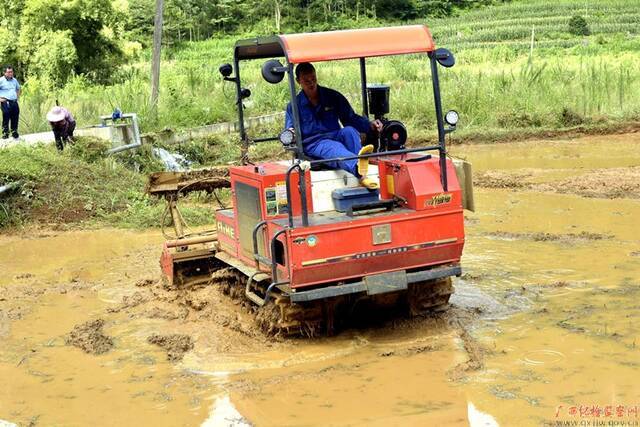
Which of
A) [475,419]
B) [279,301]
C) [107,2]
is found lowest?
[475,419]

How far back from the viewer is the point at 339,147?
23.6ft

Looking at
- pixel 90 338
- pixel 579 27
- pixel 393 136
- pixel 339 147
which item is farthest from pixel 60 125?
pixel 579 27

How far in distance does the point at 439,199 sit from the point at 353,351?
136 cm

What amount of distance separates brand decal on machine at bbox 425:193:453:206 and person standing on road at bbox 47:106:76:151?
9.42 metres

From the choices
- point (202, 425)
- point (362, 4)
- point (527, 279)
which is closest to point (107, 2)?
point (527, 279)

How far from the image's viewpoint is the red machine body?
21.5 feet

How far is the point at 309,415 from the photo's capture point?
581cm

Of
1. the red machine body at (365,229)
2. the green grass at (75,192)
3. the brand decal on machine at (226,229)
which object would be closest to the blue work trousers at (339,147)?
the red machine body at (365,229)

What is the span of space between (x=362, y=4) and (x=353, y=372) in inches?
1759

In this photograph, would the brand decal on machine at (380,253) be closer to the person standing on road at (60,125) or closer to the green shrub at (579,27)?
the person standing on road at (60,125)

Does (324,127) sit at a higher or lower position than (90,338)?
higher

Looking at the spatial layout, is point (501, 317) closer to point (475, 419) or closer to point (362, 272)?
point (362, 272)

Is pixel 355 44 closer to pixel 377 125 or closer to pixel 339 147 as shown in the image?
pixel 339 147

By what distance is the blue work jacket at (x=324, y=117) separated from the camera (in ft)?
24.4
